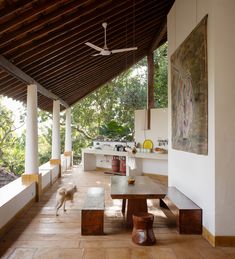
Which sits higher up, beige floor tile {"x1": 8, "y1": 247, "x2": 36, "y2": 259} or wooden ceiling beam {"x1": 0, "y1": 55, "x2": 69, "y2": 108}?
wooden ceiling beam {"x1": 0, "y1": 55, "x2": 69, "y2": 108}

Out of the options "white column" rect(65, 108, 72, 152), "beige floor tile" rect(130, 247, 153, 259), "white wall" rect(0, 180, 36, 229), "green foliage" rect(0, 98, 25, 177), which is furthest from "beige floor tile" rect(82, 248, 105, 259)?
"green foliage" rect(0, 98, 25, 177)

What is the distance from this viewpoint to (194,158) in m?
4.46

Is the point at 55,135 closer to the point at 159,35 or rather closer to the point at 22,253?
the point at 159,35

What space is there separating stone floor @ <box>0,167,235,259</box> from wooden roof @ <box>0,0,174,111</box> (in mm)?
2564

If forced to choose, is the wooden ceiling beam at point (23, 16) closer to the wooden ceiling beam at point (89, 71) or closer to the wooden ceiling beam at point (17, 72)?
the wooden ceiling beam at point (17, 72)

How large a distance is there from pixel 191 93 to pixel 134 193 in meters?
1.81

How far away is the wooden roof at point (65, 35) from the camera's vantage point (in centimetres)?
391

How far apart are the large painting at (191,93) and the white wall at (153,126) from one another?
3090mm

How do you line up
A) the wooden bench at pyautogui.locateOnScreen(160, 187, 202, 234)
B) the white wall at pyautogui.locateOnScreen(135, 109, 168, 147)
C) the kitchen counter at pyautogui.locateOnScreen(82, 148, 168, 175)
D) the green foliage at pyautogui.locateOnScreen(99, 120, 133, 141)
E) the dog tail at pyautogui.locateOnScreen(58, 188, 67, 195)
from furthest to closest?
the green foliage at pyautogui.locateOnScreen(99, 120, 133, 141)
the white wall at pyautogui.locateOnScreen(135, 109, 168, 147)
the kitchen counter at pyautogui.locateOnScreen(82, 148, 168, 175)
the dog tail at pyautogui.locateOnScreen(58, 188, 67, 195)
the wooden bench at pyautogui.locateOnScreen(160, 187, 202, 234)

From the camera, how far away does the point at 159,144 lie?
28.9ft

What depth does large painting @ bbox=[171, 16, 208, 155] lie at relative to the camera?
12.8 feet

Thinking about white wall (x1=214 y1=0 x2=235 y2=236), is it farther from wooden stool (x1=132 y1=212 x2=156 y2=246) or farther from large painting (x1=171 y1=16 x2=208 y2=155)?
wooden stool (x1=132 y1=212 x2=156 y2=246)

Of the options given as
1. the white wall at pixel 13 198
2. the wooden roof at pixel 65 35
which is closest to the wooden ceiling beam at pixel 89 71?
the wooden roof at pixel 65 35

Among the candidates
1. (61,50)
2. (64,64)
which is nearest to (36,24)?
(61,50)
